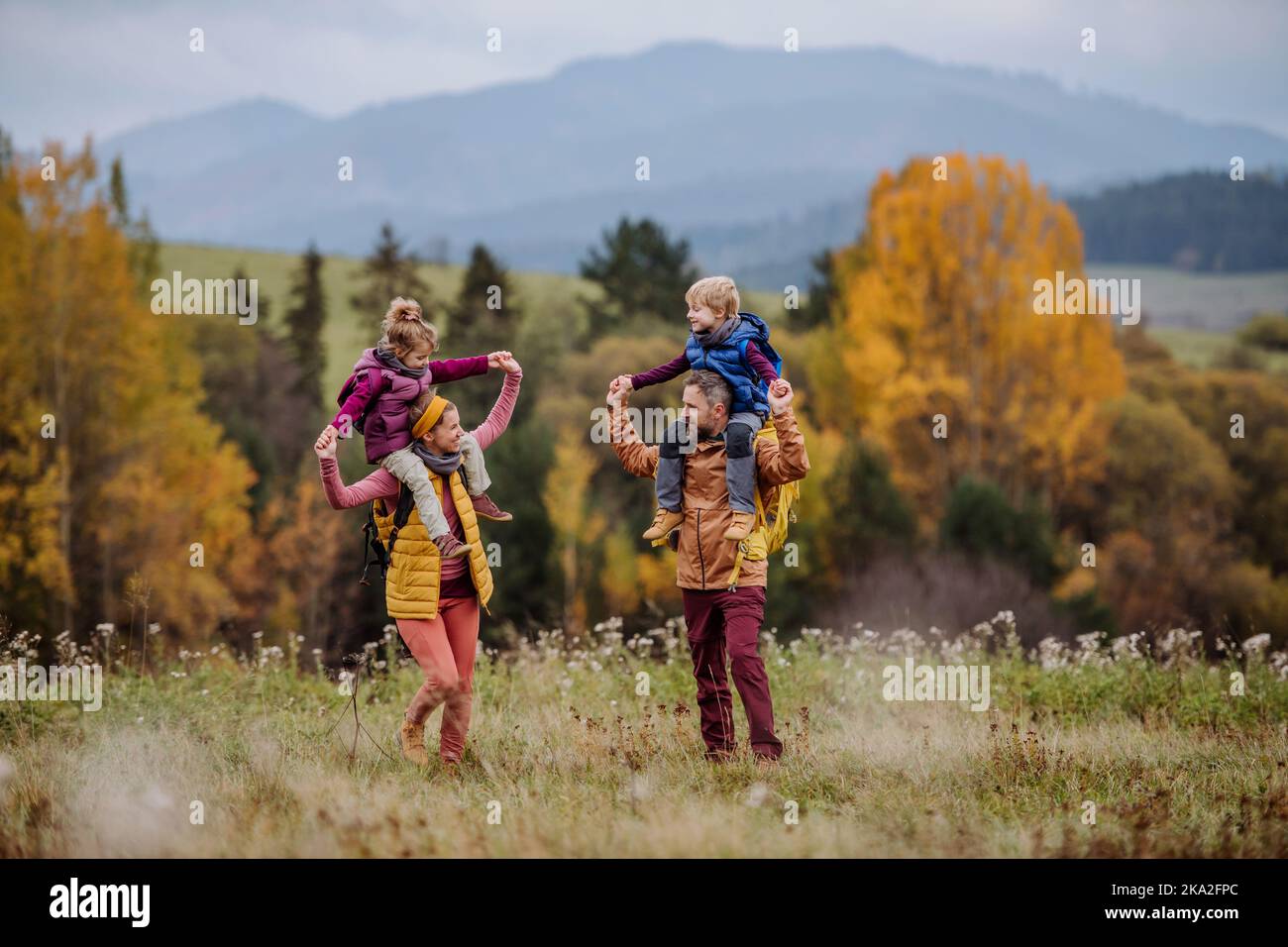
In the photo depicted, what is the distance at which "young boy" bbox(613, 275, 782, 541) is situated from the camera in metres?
5.95

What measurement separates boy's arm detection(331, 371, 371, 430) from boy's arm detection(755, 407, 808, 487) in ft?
6.30

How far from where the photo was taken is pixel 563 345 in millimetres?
56156

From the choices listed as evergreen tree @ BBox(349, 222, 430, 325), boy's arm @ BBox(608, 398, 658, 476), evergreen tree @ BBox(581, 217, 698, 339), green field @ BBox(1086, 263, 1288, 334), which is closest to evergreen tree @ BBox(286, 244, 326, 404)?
evergreen tree @ BBox(349, 222, 430, 325)

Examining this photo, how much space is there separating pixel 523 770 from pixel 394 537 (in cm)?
131

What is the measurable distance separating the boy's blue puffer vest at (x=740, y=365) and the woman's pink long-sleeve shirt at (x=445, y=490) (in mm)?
977

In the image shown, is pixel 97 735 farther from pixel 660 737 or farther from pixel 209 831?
pixel 660 737

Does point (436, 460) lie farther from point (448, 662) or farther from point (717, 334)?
point (717, 334)

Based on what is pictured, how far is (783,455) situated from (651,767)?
1652mm

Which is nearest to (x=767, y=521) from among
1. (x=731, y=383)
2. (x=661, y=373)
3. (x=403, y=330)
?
(x=731, y=383)

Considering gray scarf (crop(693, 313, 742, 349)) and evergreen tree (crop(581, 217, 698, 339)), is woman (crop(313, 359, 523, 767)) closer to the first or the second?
gray scarf (crop(693, 313, 742, 349))

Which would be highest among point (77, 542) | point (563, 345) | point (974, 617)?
point (563, 345)

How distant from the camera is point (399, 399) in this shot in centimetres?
582

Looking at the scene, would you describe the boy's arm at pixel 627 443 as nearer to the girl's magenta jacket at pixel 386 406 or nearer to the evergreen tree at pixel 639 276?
the girl's magenta jacket at pixel 386 406
